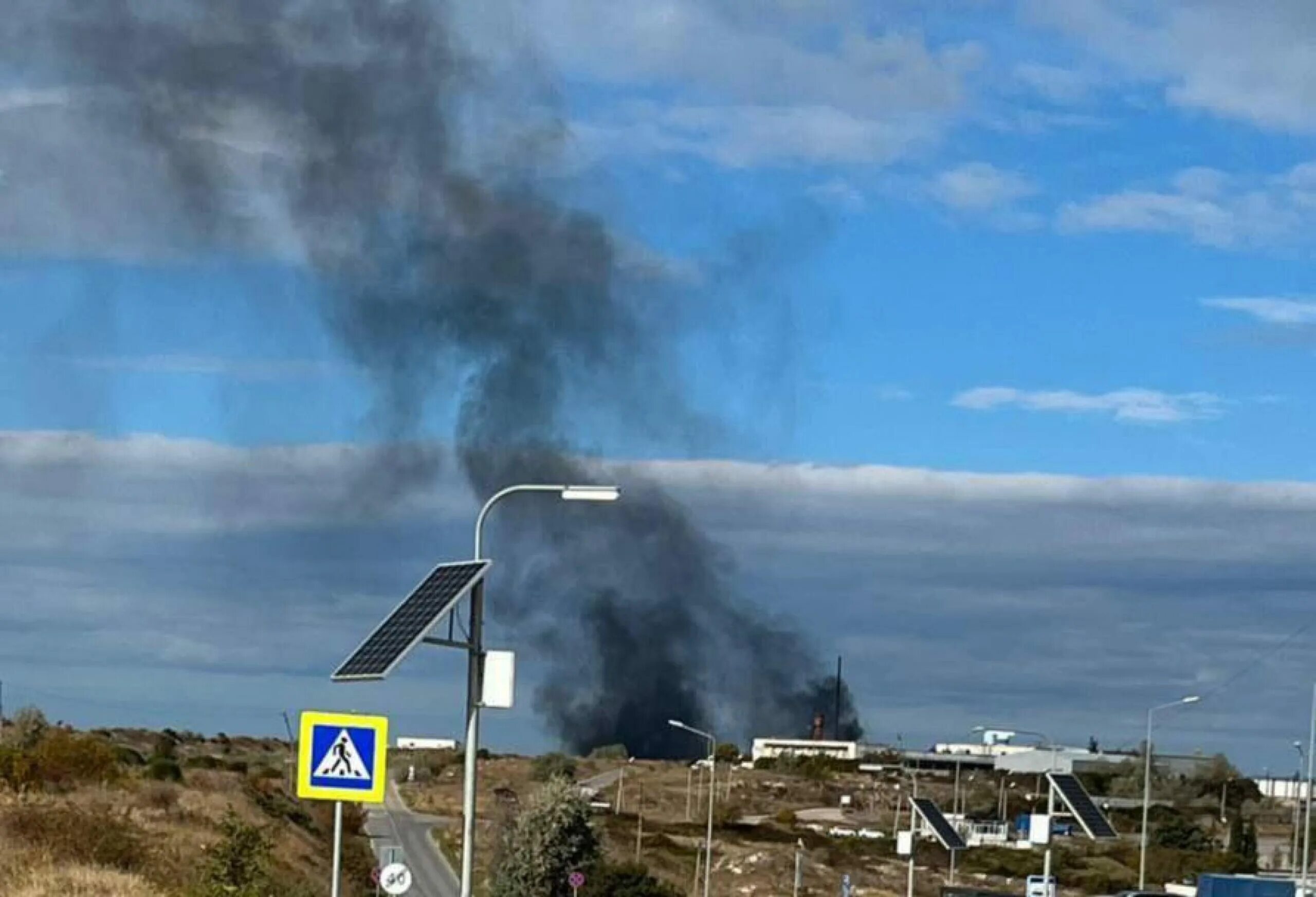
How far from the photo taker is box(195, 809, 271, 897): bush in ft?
137

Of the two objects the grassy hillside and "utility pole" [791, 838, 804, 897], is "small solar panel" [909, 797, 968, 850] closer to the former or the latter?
"utility pole" [791, 838, 804, 897]

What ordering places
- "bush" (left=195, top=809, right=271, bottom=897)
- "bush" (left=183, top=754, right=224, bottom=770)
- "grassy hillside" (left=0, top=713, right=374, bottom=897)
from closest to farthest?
"grassy hillside" (left=0, top=713, right=374, bottom=897) < "bush" (left=195, top=809, right=271, bottom=897) < "bush" (left=183, top=754, right=224, bottom=770)

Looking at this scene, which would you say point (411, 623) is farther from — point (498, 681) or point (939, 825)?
point (939, 825)

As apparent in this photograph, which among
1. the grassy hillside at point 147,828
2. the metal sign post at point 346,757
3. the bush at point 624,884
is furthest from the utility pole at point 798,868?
the metal sign post at point 346,757

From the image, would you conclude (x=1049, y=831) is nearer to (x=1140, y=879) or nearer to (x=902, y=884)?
(x=1140, y=879)

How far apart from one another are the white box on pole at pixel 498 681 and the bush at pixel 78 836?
24168mm

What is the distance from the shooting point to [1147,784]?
8212 centimetres

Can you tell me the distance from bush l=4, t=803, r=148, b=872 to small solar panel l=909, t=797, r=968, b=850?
32.5 meters

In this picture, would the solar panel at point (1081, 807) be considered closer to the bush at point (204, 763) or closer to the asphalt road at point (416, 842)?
the asphalt road at point (416, 842)

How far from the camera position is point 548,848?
80062 mm

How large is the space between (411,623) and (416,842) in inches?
3753

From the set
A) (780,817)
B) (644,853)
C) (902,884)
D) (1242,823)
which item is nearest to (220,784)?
(644,853)

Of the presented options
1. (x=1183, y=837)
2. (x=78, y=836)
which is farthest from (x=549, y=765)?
(x=78, y=836)

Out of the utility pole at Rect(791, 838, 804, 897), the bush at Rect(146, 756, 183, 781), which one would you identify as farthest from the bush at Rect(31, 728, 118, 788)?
the utility pole at Rect(791, 838, 804, 897)
